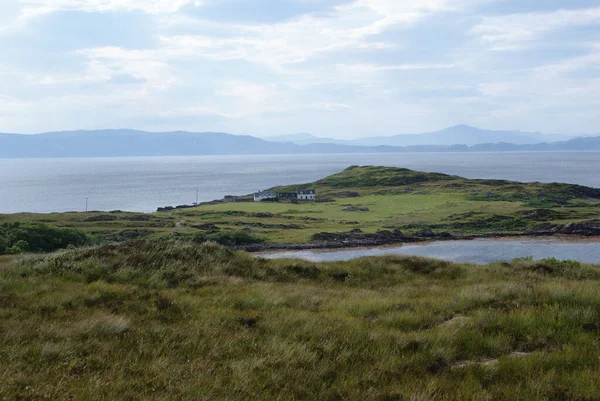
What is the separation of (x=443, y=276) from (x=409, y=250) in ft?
147

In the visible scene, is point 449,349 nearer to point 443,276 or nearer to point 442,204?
point 443,276

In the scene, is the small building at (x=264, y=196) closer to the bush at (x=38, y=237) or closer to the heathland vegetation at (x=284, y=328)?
the bush at (x=38, y=237)

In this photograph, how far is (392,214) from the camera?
96.6 m

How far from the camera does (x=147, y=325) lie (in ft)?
31.5

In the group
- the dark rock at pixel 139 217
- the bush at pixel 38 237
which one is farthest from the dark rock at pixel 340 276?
the dark rock at pixel 139 217

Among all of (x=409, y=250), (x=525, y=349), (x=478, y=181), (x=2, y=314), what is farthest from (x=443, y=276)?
(x=478, y=181)

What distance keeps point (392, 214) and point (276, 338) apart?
90.0 metres

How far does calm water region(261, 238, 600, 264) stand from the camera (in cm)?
5747

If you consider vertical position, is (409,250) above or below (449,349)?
below

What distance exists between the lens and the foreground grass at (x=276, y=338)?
6797 mm

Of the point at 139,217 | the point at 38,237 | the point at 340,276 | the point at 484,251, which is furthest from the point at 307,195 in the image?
the point at 340,276

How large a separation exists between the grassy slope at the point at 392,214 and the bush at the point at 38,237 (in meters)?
10.7

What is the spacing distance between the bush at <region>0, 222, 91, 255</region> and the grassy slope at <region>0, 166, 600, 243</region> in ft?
35.1

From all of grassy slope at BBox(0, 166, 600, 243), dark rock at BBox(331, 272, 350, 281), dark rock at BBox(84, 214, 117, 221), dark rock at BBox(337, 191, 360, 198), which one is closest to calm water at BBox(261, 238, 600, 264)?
grassy slope at BBox(0, 166, 600, 243)
